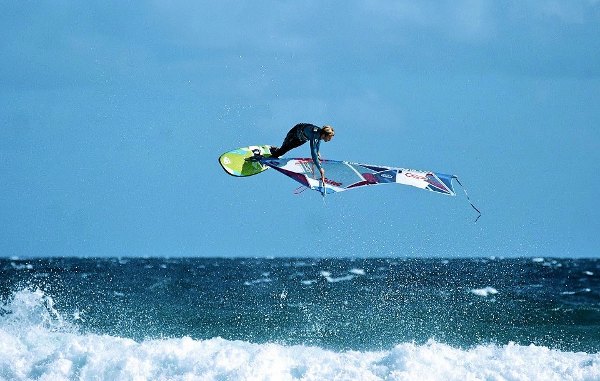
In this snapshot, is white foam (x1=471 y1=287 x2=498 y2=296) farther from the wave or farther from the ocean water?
the wave

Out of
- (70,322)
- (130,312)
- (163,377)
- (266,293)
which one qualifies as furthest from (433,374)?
(266,293)

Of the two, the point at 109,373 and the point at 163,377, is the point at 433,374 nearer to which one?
the point at 163,377

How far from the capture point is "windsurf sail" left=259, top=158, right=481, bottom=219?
1297cm

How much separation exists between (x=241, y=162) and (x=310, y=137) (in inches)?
81.0

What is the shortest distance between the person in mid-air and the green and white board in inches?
21.5

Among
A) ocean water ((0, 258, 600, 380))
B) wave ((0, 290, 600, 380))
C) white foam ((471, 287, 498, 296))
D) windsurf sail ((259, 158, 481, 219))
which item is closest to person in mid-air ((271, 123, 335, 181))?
windsurf sail ((259, 158, 481, 219))

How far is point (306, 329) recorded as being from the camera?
2094cm

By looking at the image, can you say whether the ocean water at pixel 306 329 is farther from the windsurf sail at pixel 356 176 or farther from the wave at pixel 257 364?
the windsurf sail at pixel 356 176

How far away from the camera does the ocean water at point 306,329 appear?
14.0 metres

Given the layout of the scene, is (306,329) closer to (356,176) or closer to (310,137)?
(356,176)

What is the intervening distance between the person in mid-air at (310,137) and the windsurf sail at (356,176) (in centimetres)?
43

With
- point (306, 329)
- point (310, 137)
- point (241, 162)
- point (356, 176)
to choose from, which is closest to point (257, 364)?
point (241, 162)

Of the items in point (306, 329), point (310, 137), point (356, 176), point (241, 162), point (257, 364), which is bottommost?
point (257, 364)

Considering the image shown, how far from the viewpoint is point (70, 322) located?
70.1 feet
